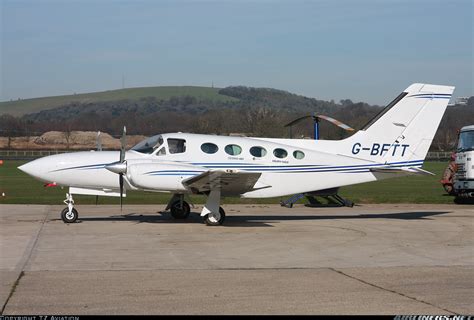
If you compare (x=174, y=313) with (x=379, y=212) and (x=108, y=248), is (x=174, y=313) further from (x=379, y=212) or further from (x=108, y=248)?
(x=379, y=212)

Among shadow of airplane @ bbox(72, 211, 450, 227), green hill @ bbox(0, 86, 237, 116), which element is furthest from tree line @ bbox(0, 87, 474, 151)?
shadow of airplane @ bbox(72, 211, 450, 227)

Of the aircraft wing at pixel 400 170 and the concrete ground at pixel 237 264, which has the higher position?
the aircraft wing at pixel 400 170

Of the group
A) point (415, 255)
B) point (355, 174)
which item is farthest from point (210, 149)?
point (415, 255)

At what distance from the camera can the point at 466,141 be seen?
28500mm

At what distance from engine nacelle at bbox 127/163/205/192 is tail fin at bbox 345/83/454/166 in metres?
5.28

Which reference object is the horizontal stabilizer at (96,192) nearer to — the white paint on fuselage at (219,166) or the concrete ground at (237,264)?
the white paint on fuselage at (219,166)

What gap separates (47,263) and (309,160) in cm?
939

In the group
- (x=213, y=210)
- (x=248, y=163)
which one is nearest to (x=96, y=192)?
(x=213, y=210)

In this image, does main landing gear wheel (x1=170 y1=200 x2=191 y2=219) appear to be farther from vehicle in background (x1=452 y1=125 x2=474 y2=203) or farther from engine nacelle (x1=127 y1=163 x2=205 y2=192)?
vehicle in background (x1=452 y1=125 x2=474 y2=203)

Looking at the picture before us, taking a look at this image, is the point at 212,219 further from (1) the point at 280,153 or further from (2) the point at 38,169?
(2) the point at 38,169

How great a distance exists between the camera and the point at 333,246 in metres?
15.5

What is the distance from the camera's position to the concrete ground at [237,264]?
30.8 feet

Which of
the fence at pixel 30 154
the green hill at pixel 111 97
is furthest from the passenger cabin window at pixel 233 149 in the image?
the green hill at pixel 111 97

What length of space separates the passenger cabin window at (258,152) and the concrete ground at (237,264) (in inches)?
76.6
